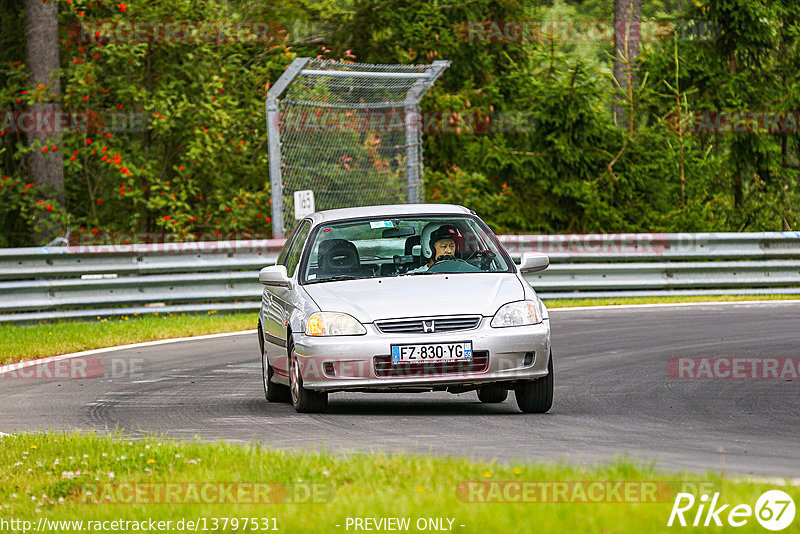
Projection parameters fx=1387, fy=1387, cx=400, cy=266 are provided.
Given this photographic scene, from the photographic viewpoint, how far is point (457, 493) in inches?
238

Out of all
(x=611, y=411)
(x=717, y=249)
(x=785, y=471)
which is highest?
(x=785, y=471)

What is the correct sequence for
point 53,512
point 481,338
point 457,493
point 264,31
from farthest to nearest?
point 264,31
point 481,338
point 53,512
point 457,493

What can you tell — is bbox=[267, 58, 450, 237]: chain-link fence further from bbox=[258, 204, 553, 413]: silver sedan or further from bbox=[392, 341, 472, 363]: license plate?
bbox=[392, 341, 472, 363]: license plate

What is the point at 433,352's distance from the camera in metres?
9.26

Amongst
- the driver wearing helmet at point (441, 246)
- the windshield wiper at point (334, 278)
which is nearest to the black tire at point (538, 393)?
the driver wearing helmet at point (441, 246)

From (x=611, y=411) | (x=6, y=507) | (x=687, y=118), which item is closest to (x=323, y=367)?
(x=611, y=411)

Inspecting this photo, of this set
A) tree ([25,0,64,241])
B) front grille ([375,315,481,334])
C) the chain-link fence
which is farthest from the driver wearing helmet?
tree ([25,0,64,241])

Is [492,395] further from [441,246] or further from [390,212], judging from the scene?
[390,212]

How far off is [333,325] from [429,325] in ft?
2.24

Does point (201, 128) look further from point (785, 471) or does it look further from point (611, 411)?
point (785, 471)

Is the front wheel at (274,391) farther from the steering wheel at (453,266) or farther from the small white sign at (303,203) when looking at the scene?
the small white sign at (303,203)

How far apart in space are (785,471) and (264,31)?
2275cm

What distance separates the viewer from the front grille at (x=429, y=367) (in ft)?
30.4

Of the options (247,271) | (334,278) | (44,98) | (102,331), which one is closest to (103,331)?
(102,331)
